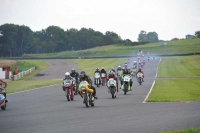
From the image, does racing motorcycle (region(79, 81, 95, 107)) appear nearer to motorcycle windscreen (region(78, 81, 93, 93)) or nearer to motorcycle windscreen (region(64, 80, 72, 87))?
motorcycle windscreen (region(78, 81, 93, 93))

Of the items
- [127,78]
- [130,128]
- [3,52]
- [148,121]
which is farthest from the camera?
[3,52]

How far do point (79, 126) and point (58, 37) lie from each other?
17432cm

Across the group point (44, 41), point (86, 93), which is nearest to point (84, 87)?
point (86, 93)

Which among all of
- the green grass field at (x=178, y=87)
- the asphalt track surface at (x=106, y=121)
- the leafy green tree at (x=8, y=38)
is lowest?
the green grass field at (x=178, y=87)

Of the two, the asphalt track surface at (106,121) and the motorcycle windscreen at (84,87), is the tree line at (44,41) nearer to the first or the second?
the motorcycle windscreen at (84,87)

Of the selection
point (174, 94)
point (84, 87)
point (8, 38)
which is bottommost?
point (174, 94)

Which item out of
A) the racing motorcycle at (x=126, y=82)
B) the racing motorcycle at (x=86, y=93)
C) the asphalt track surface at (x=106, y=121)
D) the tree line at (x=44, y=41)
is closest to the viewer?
the asphalt track surface at (x=106, y=121)

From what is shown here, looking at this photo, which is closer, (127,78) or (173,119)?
(173,119)

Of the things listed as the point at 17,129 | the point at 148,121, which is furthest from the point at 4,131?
the point at 148,121

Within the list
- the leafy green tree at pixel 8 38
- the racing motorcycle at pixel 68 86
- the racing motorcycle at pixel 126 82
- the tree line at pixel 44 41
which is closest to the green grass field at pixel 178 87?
the racing motorcycle at pixel 126 82

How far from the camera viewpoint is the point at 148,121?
13383mm

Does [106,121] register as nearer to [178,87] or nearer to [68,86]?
[68,86]

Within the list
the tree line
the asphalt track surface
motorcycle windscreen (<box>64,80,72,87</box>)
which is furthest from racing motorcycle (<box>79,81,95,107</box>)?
the tree line

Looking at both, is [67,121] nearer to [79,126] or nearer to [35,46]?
[79,126]
